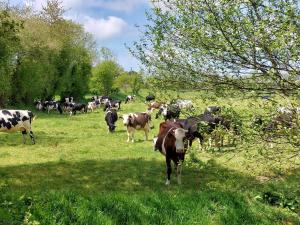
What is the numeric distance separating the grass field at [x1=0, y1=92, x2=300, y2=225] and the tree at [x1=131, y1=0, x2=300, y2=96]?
607 millimetres

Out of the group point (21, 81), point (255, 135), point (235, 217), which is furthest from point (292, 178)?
point (21, 81)

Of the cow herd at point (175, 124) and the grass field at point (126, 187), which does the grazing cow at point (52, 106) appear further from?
the grass field at point (126, 187)

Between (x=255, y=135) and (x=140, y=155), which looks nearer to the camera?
(x=255, y=135)

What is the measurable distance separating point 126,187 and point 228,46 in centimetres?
637

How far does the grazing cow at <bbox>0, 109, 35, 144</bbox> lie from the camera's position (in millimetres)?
20891

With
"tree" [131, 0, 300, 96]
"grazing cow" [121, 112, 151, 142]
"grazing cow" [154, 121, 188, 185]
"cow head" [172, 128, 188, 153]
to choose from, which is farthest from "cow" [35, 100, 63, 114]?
"tree" [131, 0, 300, 96]

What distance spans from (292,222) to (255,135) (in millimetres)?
3340

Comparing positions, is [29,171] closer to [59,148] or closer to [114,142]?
[59,148]

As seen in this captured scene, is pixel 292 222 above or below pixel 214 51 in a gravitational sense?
below

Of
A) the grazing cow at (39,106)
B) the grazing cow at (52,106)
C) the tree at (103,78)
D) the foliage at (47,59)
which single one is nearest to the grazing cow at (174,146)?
the foliage at (47,59)

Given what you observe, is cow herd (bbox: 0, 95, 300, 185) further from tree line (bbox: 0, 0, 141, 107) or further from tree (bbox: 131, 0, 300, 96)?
tree line (bbox: 0, 0, 141, 107)

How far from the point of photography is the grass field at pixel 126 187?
7910mm

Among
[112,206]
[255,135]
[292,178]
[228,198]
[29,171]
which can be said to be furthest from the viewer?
[29,171]

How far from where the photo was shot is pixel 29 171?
14.0 m
